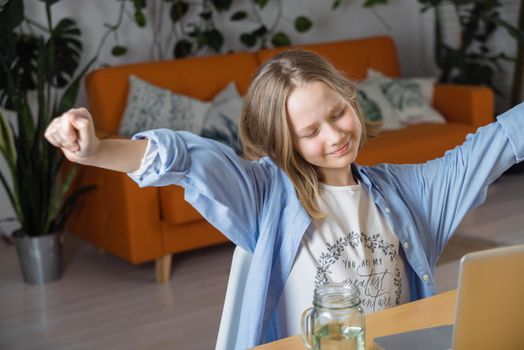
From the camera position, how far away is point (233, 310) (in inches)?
62.4

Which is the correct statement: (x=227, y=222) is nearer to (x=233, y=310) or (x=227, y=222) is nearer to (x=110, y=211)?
(x=233, y=310)

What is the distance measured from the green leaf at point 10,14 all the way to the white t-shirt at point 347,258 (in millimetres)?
2383

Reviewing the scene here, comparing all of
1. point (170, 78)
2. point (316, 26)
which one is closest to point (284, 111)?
point (170, 78)

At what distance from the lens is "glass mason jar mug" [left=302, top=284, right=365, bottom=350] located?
1248mm

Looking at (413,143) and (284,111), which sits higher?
(284,111)

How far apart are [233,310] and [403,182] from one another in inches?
17.1

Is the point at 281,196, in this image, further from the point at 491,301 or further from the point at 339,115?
the point at 491,301

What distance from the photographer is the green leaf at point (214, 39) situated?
15.6ft

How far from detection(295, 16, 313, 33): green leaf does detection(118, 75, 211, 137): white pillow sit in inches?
42.1

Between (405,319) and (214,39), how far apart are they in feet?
11.5

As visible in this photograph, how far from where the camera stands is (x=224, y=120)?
13.9 feet

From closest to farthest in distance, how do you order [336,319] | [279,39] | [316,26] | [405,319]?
[336,319] < [405,319] < [279,39] < [316,26]

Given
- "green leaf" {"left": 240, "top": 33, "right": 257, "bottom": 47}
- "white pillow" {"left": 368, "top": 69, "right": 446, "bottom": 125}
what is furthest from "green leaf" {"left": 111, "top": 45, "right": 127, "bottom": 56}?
"white pillow" {"left": 368, "top": 69, "right": 446, "bottom": 125}

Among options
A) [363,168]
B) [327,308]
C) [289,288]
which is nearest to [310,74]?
[363,168]
